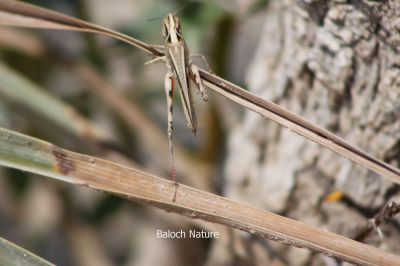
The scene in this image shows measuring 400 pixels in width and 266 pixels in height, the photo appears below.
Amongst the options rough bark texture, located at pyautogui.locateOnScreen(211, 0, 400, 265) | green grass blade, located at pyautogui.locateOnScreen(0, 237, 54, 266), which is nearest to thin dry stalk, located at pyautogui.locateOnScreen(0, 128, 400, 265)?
green grass blade, located at pyautogui.locateOnScreen(0, 237, 54, 266)

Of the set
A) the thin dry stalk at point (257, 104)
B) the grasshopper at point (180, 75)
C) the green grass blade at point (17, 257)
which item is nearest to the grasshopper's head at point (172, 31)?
the grasshopper at point (180, 75)

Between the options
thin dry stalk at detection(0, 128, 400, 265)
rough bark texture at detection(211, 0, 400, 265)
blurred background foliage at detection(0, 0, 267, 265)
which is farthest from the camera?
blurred background foliage at detection(0, 0, 267, 265)

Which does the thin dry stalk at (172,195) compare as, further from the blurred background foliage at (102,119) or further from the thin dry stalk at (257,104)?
the blurred background foliage at (102,119)

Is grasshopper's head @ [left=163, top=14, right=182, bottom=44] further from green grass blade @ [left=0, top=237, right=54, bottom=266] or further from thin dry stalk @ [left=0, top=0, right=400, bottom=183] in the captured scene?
green grass blade @ [left=0, top=237, right=54, bottom=266]

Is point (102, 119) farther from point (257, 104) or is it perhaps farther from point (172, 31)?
point (257, 104)

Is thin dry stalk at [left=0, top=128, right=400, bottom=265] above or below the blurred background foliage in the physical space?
below
